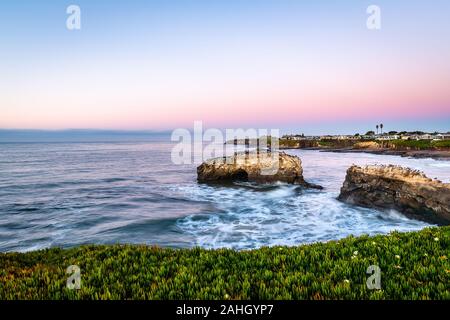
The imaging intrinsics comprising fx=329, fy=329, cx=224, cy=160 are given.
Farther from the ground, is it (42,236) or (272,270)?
(272,270)

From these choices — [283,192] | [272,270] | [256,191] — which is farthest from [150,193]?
[272,270]

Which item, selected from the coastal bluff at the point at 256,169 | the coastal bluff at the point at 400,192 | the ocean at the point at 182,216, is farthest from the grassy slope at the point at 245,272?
the coastal bluff at the point at 256,169

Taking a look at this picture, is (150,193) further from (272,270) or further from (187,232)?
(272,270)

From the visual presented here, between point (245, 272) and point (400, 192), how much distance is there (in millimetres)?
18746

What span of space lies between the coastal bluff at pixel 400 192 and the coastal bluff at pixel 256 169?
31.2 feet

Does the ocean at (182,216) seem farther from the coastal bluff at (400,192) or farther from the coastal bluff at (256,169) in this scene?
the coastal bluff at (256,169)

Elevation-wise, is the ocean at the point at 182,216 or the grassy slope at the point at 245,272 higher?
the grassy slope at the point at 245,272

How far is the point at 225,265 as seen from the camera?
774 cm

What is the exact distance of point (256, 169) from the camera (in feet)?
124

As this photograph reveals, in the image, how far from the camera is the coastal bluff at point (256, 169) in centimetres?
3681

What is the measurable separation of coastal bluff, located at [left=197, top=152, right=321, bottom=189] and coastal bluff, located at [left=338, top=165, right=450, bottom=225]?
9497mm
